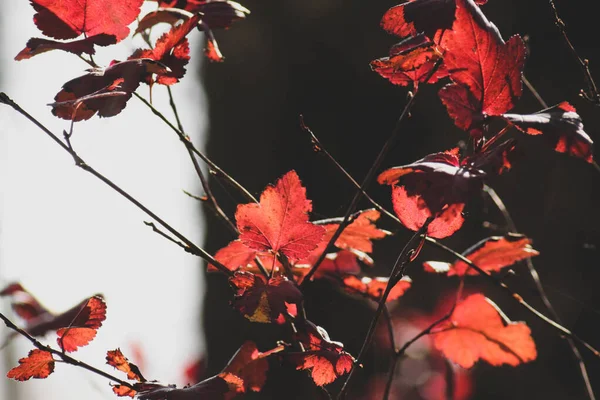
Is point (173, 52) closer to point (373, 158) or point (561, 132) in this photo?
point (561, 132)

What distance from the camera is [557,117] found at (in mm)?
555

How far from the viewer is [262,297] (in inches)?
24.1

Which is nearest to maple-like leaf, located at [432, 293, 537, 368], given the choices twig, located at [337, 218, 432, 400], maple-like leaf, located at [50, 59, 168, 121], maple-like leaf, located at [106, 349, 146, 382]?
twig, located at [337, 218, 432, 400]

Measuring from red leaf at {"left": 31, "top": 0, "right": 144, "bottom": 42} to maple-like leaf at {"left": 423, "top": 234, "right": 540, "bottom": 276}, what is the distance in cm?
54

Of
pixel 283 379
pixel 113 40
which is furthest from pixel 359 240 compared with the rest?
pixel 283 379

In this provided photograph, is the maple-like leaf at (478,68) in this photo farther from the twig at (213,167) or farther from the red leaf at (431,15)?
the twig at (213,167)

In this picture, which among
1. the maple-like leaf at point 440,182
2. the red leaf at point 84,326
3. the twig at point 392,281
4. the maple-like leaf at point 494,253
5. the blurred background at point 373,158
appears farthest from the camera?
the blurred background at point 373,158

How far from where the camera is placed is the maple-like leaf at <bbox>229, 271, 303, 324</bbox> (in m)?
0.60

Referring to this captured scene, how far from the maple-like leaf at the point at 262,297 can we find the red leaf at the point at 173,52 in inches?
10.2

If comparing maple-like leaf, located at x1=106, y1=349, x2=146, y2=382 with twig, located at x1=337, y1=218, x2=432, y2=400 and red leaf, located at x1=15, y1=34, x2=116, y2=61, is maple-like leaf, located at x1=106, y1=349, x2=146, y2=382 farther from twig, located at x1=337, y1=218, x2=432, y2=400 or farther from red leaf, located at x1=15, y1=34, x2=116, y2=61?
red leaf, located at x1=15, y1=34, x2=116, y2=61

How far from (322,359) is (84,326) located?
31cm

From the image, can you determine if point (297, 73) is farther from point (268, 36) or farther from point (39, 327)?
point (39, 327)

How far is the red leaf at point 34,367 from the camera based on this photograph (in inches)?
25.8

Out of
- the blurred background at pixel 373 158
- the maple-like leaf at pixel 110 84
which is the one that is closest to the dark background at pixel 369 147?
the blurred background at pixel 373 158
